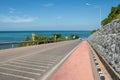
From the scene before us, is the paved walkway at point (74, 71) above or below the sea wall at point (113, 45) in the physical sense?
below

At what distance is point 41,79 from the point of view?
9172 millimetres

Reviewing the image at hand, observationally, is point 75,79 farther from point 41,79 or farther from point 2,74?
point 2,74

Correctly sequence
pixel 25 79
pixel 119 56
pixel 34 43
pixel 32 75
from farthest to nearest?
1. pixel 34 43
2. pixel 32 75
3. pixel 25 79
4. pixel 119 56

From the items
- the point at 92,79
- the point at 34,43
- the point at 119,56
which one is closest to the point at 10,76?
the point at 92,79

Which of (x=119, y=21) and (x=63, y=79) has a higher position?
(x=119, y=21)

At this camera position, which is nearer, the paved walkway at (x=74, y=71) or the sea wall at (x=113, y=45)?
the sea wall at (x=113, y=45)

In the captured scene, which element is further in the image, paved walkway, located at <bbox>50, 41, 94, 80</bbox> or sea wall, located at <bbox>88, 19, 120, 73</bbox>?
paved walkway, located at <bbox>50, 41, 94, 80</bbox>

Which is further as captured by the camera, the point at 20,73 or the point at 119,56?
the point at 20,73

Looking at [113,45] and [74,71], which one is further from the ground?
[113,45]

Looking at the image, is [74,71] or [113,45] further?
[74,71]

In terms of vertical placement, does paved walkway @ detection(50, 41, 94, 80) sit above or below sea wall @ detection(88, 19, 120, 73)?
below

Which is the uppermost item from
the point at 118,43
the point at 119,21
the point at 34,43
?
the point at 119,21

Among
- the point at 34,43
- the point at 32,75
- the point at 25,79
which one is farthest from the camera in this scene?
the point at 34,43

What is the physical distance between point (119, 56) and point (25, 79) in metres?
3.72
